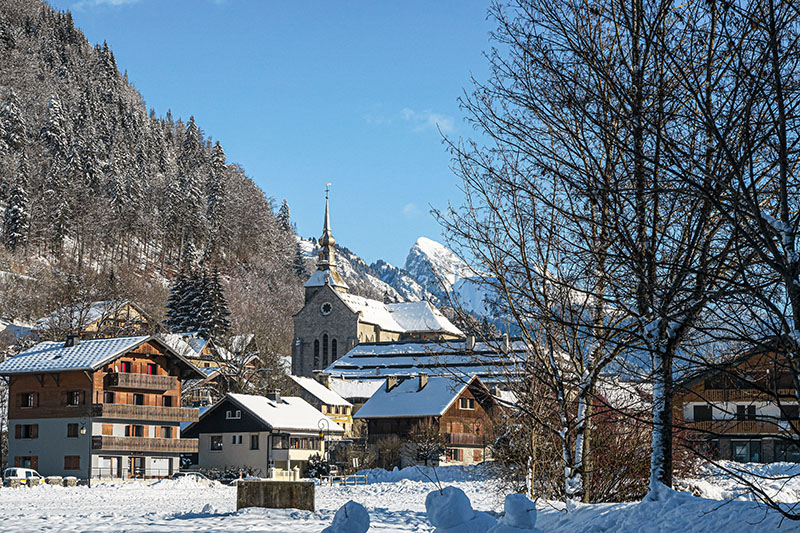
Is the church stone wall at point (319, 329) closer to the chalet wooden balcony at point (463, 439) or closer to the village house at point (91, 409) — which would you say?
the chalet wooden balcony at point (463, 439)

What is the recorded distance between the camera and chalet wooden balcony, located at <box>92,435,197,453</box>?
50.9 meters

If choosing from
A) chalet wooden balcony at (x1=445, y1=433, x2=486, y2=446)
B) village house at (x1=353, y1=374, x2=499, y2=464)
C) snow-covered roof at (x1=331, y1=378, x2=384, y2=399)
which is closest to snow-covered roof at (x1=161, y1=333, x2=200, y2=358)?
snow-covered roof at (x1=331, y1=378, x2=384, y2=399)

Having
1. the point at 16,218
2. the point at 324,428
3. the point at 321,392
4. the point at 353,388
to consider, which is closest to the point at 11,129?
the point at 16,218

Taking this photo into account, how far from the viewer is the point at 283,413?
62312 millimetres

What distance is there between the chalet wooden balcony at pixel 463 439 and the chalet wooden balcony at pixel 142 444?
59.0 ft

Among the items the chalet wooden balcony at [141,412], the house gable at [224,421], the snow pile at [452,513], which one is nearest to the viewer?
the snow pile at [452,513]

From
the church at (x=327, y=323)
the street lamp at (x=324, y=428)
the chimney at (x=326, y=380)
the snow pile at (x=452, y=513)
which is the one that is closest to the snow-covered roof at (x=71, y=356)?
the street lamp at (x=324, y=428)

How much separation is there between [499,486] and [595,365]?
40.5 ft

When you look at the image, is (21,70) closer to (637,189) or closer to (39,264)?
(39,264)

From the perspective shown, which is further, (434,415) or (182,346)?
(182,346)

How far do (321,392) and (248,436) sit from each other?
19.3 metres

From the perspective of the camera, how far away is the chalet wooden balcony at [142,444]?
167ft

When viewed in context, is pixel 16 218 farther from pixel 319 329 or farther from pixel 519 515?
pixel 519 515

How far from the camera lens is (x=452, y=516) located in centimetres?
838
